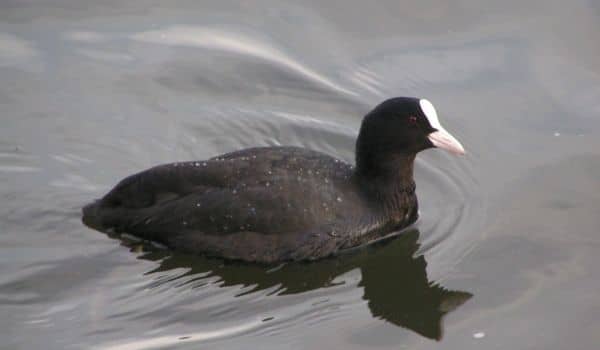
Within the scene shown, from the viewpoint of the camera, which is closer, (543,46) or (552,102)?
(552,102)

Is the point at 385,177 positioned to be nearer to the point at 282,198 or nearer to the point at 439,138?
the point at 439,138

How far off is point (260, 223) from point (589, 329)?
8.17 ft

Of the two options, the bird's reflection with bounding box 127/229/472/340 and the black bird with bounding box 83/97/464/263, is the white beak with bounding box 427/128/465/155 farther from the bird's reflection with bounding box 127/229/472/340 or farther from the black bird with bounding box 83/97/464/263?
the bird's reflection with bounding box 127/229/472/340

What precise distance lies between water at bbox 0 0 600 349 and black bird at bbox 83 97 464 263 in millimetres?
174

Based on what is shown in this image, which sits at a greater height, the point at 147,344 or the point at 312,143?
the point at 312,143

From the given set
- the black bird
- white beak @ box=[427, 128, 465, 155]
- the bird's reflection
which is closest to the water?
the bird's reflection

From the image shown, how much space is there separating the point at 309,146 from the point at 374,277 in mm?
1985

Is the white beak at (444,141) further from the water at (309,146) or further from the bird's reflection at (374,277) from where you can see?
the bird's reflection at (374,277)

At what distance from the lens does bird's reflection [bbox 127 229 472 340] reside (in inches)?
332

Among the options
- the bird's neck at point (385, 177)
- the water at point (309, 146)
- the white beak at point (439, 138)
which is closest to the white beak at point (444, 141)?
the white beak at point (439, 138)

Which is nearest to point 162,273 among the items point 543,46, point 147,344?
point 147,344

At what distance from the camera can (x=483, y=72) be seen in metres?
11.6

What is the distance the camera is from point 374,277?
29.1 ft

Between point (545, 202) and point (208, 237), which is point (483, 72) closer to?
point (545, 202)
